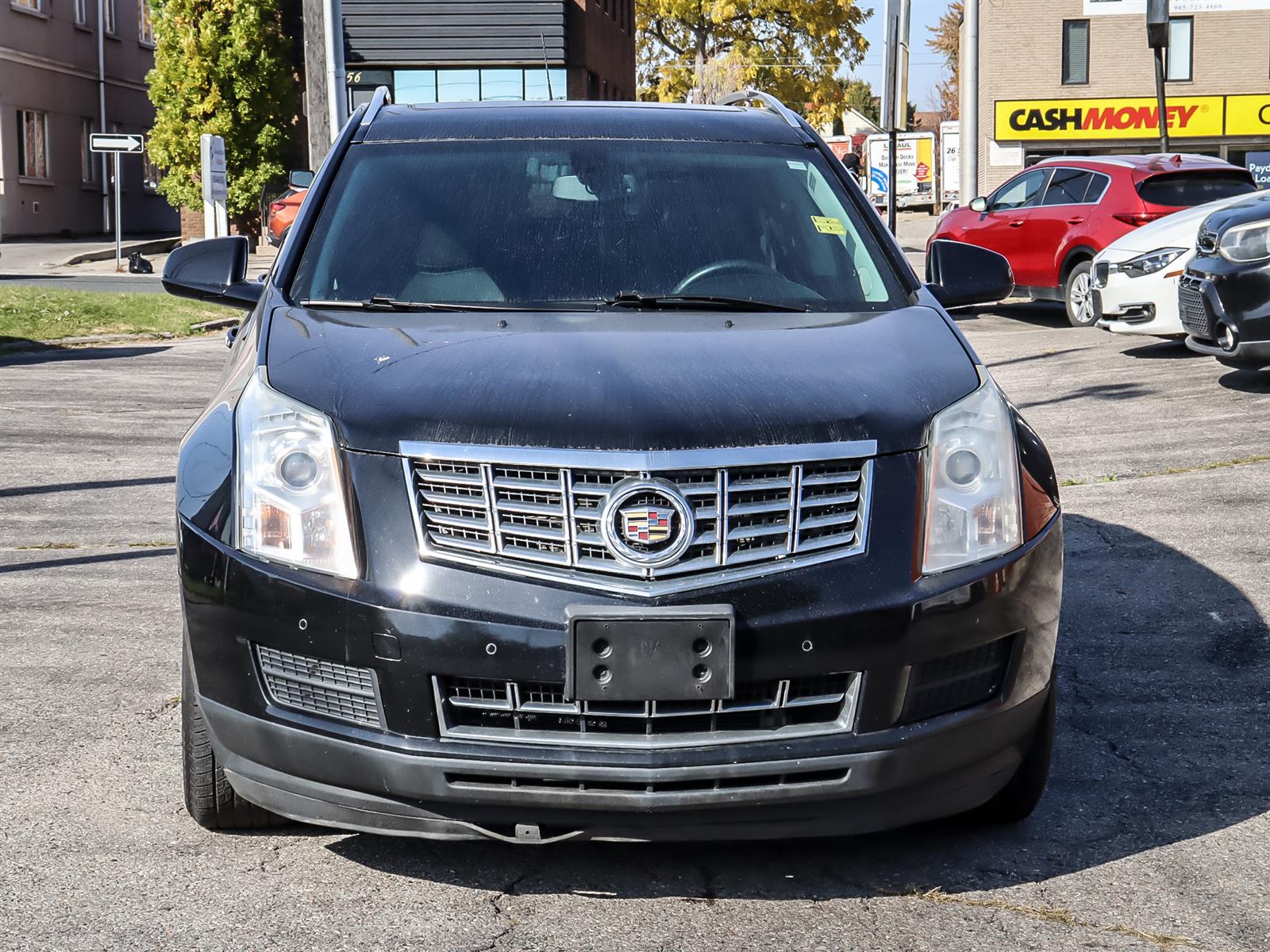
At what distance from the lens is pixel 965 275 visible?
→ 4.84 meters

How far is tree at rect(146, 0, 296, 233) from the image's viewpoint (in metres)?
33.3

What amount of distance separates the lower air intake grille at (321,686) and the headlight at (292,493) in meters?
0.19

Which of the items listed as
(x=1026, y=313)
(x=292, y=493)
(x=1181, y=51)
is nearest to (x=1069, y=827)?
(x=292, y=493)

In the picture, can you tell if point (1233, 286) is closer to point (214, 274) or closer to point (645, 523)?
point (214, 274)

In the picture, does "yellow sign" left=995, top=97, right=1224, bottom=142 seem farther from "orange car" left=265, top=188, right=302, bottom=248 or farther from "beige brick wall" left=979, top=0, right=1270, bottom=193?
"orange car" left=265, top=188, right=302, bottom=248

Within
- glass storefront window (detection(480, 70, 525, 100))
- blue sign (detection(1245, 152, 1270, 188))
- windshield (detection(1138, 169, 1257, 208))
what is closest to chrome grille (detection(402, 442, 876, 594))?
windshield (detection(1138, 169, 1257, 208))

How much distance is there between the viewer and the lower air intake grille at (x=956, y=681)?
10.6 ft

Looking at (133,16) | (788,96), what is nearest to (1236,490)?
(133,16)

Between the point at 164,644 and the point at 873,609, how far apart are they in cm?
301

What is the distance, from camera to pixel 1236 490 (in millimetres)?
7938

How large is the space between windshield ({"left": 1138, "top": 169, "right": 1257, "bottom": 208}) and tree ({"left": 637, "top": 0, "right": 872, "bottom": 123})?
37.5 m

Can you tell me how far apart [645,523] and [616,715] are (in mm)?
380

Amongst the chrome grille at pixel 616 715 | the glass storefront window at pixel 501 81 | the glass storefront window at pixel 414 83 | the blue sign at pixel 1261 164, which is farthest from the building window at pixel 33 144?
the chrome grille at pixel 616 715

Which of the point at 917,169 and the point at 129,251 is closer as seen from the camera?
the point at 129,251
